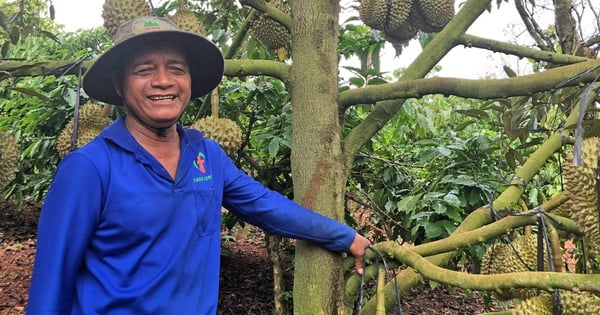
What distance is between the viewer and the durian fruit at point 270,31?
194 centimetres

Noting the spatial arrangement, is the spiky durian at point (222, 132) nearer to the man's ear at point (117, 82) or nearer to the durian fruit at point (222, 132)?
the durian fruit at point (222, 132)

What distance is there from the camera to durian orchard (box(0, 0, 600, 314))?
41.9 inches

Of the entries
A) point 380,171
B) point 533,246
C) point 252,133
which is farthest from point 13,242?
point 533,246

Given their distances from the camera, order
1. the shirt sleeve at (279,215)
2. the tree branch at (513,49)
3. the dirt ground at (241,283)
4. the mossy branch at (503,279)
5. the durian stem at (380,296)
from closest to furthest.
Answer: the mossy branch at (503,279) → the durian stem at (380,296) → the shirt sleeve at (279,215) → the tree branch at (513,49) → the dirt ground at (241,283)

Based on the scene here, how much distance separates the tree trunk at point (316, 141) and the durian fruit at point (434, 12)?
368mm

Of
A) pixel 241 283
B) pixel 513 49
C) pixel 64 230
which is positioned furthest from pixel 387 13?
pixel 241 283

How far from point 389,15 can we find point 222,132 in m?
0.70

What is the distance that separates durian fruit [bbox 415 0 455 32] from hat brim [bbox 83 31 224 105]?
76cm

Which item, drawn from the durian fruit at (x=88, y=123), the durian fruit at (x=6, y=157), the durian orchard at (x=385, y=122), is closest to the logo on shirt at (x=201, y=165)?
the durian orchard at (x=385, y=122)

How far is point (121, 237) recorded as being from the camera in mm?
1117

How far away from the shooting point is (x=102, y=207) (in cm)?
111

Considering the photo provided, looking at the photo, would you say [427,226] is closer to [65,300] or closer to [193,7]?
[65,300]

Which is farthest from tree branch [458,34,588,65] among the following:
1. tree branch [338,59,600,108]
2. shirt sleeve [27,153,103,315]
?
shirt sleeve [27,153,103,315]

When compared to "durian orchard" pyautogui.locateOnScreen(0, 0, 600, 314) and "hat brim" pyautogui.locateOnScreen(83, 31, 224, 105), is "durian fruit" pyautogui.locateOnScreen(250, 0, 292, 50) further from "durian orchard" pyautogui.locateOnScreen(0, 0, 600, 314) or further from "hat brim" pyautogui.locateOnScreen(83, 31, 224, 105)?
"hat brim" pyautogui.locateOnScreen(83, 31, 224, 105)
